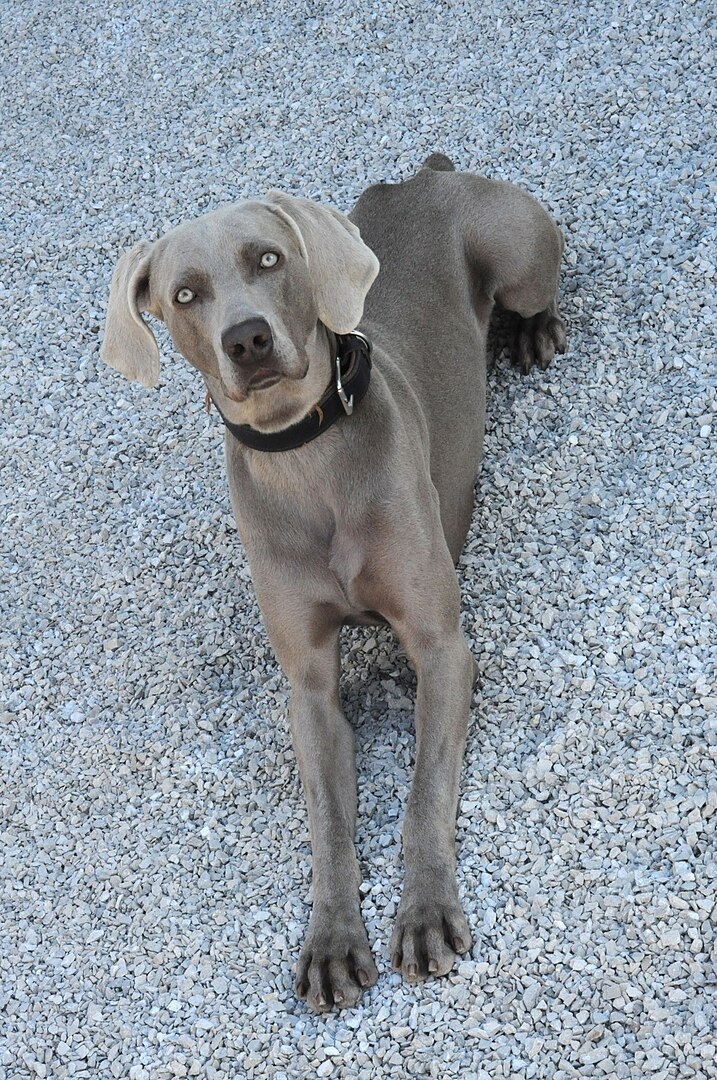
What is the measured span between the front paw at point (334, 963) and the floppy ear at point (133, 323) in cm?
123

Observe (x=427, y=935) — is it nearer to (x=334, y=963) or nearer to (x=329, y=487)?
(x=334, y=963)

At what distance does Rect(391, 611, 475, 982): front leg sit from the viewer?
286cm

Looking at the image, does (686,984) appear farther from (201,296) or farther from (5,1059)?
(201,296)

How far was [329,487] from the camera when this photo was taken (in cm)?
310

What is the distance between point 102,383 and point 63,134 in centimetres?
170

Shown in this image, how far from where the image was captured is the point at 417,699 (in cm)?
Result: 322

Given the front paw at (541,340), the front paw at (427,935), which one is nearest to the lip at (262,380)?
the front paw at (427,935)

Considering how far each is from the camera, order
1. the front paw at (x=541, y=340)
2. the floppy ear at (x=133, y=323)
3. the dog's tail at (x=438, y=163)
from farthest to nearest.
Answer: the dog's tail at (x=438, y=163) → the front paw at (x=541, y=340) → the floppy ear at (x=133, y=323)

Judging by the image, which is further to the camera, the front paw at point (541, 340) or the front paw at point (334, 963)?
the front paw at point (541, 340)

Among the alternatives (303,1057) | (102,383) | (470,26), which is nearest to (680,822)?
(303,1057)

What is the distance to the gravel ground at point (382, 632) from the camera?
9.41ft

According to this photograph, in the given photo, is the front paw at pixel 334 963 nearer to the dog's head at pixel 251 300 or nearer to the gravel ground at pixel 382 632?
the gravel ground at pixel 382 632

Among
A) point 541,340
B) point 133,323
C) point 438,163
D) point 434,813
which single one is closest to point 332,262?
point 133,323

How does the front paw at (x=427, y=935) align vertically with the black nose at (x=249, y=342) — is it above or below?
below
